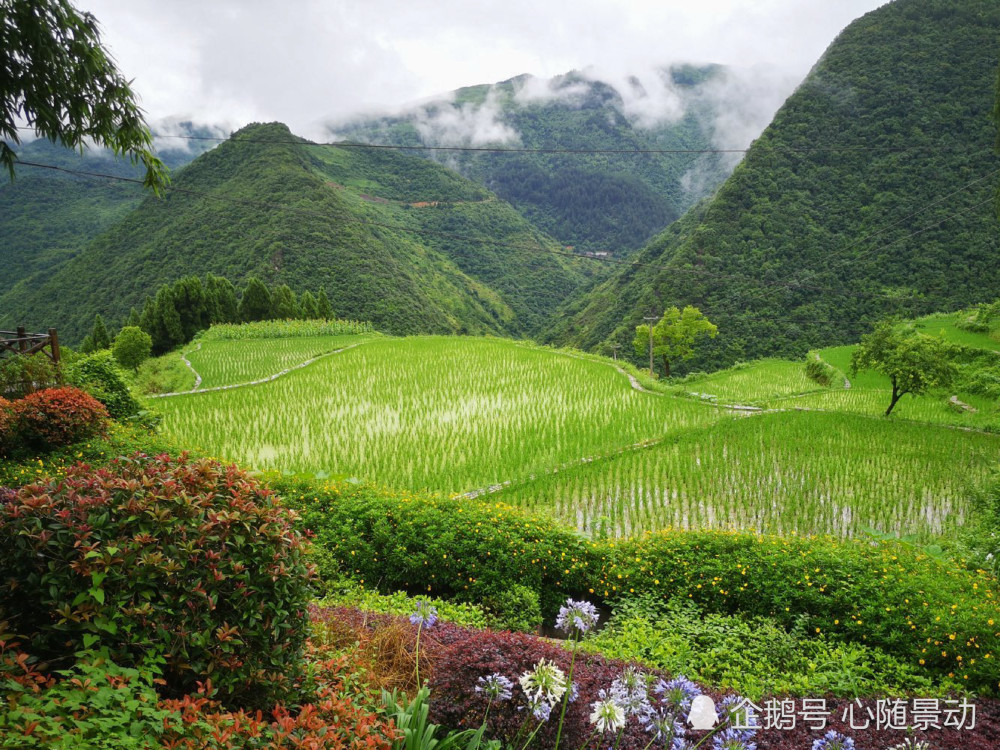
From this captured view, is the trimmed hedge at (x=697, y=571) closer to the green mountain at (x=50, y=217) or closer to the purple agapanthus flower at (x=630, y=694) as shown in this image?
the purple agapanthus flower at (x=630, y=694)

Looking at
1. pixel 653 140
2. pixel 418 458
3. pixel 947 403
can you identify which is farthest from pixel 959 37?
pixel 653 140

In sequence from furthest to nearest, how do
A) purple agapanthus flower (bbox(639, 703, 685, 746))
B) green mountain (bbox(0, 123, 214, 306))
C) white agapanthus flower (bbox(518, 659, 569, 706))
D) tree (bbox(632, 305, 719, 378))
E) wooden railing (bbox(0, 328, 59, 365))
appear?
1. green mountain (bbox(0, 123, 214, 306))
2. tree (bbox(632, 305, 719, 378))
3. wooden railing (bbox(0, 328, 59, 365))
4. purple agapanthus flower (bbox(639, 703, 685, 746))
5. white agapanthus flower (bbox(518, 659, 569, 706))

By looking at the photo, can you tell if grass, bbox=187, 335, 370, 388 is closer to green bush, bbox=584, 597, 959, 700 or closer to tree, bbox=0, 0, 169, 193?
tree, bbox=0, 0, 169, 193

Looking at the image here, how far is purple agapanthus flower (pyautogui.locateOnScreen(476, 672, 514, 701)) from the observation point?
2.59 m

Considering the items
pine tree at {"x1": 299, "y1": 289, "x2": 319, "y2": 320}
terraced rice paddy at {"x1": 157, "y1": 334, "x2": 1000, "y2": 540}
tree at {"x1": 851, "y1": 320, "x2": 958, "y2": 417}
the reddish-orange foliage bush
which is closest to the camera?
the reddish-orange foliage bush

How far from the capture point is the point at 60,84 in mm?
3613

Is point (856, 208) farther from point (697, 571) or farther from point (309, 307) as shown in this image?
point (697, 571)

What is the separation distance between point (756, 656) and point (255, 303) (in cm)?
4091

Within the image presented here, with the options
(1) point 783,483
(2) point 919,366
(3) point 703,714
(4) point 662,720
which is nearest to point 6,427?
(4) point 662,720

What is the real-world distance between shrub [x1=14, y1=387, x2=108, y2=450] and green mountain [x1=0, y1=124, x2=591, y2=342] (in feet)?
93.0

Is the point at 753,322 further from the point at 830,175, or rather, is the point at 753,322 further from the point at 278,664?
the point at 278,664

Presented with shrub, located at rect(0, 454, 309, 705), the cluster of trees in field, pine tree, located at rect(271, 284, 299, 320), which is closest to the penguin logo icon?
shrub, located at rect(0, 454, 309, 705)

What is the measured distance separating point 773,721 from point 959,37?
79.5 metres

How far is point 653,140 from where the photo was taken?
600 ft
